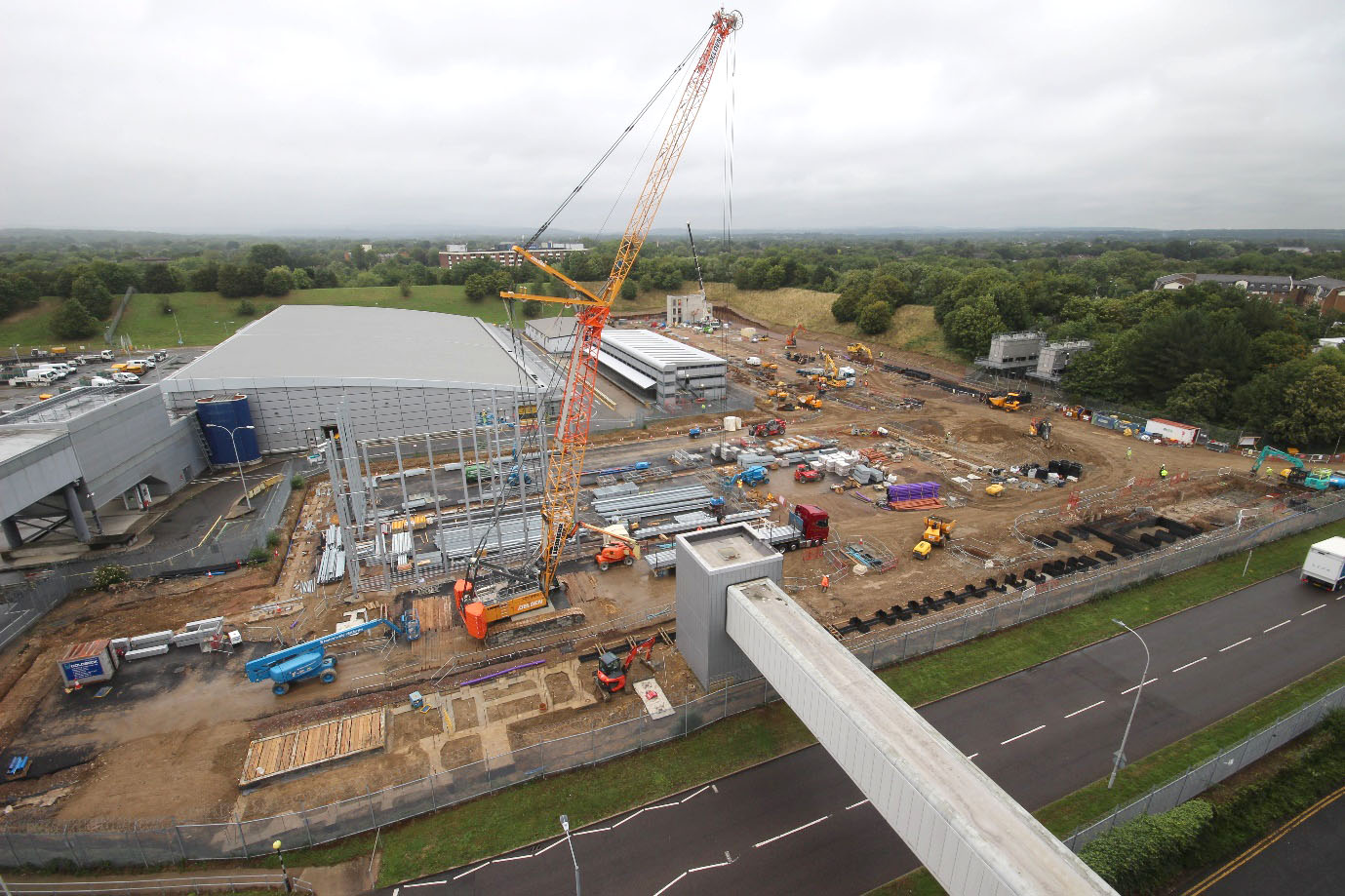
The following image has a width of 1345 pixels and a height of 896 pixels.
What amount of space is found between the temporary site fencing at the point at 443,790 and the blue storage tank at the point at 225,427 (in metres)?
36.1

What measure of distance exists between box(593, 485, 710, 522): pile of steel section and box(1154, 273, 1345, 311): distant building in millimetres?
103225

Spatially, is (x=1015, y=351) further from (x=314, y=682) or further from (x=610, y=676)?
(x=314, y=682)

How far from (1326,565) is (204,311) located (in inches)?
5533

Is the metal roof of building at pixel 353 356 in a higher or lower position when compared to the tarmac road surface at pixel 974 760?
higher

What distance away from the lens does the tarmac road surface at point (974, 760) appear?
734 inches

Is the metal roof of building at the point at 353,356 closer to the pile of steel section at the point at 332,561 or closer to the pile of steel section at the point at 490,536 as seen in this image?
the pile of steel section at the point at 490,536

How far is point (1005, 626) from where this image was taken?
30422mm

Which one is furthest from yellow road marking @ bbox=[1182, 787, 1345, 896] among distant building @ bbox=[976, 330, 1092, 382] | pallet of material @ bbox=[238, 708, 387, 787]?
distant building @ bbox=[976, 330, 1092, 382]

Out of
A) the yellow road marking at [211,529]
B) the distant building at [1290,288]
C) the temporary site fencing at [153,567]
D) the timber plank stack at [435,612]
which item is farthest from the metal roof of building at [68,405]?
the distant building at [1290,288]

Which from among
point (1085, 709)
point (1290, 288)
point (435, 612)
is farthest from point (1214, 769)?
point (1290, 288)

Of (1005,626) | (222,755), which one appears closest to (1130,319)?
(1005,626)

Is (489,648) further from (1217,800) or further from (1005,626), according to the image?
(1217,800)

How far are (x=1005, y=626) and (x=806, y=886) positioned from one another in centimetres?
1797

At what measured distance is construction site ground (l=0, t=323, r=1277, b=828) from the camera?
22.0 metres
